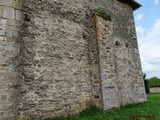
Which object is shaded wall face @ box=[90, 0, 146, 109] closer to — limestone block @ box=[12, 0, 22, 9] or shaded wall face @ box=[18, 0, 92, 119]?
shaded wall face @ box=[18, 0, 92, 119]

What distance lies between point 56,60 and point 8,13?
7.94ft

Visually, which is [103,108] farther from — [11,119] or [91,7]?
[91,7]

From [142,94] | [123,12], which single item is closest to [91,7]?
[123,12]

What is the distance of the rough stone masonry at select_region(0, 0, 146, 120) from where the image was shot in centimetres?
534

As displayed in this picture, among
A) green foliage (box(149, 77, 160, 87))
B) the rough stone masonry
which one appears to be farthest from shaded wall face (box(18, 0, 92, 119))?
green foliage (box(149, 77, 160, 87))

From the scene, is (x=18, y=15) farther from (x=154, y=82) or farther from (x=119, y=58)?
(x=154, y=82)

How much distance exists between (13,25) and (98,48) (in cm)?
377

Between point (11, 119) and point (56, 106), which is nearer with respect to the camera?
point (11, 119)

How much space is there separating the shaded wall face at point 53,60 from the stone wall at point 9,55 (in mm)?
534

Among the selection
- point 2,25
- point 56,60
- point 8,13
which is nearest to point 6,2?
point 8,13

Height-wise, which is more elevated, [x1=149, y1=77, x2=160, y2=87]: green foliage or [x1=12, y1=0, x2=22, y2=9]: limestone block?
[x1=12, y1=0, x2=22, y2=9]: limestone block

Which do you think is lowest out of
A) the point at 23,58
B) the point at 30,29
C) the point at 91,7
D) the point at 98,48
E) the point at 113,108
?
the point at 113,108

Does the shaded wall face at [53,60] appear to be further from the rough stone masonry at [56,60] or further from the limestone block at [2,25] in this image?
the limestone block at [2,25]

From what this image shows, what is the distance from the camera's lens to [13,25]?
551cm
